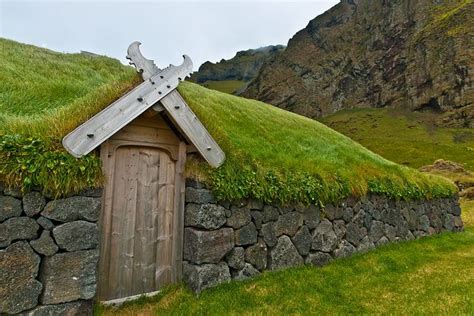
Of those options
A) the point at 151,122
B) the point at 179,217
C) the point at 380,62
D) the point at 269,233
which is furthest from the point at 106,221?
the point at 380,62

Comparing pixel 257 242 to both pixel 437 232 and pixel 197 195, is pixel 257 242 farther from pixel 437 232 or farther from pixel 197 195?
pixel 437 232

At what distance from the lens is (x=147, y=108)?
5605mm

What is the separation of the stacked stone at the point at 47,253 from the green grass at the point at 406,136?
196 feet

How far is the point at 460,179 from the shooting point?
3441 cm

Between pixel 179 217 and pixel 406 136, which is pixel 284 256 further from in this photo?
pixel 406 136

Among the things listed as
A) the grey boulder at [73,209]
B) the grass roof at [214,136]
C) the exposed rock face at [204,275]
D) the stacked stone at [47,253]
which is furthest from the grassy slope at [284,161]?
the stacked stone at [47,253]

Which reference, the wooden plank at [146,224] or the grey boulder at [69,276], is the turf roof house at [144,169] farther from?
the grey boulder at [69,276]

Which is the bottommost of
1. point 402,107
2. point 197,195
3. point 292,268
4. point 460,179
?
point 292,268

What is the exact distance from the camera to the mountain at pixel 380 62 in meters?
91.4

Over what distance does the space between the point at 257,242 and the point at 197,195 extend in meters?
1.81

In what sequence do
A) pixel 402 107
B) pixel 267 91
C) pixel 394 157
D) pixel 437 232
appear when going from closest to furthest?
1. pixel 437 232
2. pixel 394 157
3. pixel 402 107
4. pixel 267 91

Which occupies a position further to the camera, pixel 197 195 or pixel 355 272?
pixel 355 272

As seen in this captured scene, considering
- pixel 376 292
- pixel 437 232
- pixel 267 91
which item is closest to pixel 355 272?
pixel 376 292

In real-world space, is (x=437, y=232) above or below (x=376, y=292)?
above
